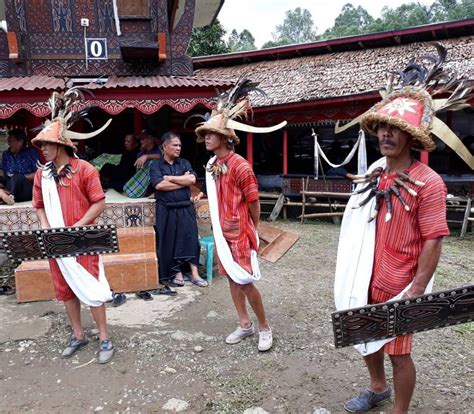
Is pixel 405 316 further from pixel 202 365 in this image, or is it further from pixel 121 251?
pixel 121 251

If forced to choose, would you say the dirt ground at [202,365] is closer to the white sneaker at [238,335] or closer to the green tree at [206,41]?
the white sneaker at [238,335]

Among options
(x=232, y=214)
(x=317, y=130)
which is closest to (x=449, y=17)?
(x=317, y=130)

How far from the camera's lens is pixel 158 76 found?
6586mm

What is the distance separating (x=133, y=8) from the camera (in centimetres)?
662

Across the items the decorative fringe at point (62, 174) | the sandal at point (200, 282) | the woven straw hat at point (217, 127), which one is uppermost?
the woven straw hat at point (217, 127)

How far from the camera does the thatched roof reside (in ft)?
29.0

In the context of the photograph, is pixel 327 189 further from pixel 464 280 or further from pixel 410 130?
pixel 410 130

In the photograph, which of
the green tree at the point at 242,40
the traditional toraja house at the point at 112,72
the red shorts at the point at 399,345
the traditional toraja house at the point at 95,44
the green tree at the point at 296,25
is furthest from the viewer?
the green tree at the point at 296,25

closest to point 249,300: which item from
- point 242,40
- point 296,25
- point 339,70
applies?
point 339,70

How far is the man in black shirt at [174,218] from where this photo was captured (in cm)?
490

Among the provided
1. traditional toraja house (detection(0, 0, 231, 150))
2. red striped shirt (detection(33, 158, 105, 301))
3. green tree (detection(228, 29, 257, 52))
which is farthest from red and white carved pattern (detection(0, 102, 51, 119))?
green tree (detection(228, 29, 257, 52))

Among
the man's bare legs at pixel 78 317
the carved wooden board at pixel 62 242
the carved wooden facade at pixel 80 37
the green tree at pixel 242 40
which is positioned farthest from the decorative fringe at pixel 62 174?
the green tree at pixel 242 40

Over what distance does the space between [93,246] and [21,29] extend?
4.90m

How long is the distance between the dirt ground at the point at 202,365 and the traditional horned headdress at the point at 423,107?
1.72 metres
